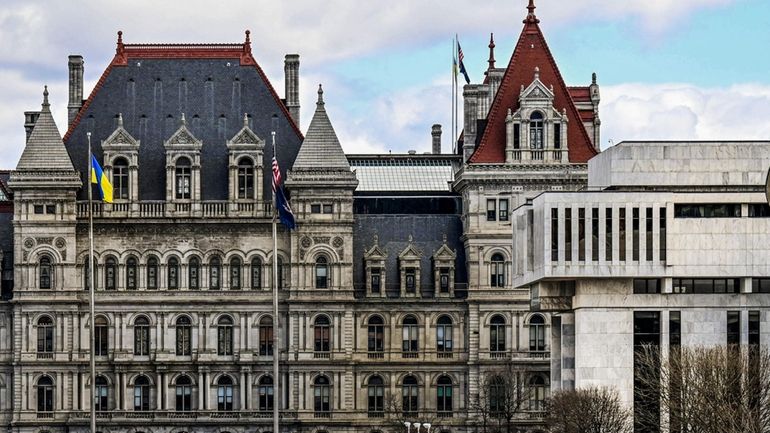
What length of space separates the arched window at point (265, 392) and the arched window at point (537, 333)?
17.3 m

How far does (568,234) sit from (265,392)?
31.7 meters

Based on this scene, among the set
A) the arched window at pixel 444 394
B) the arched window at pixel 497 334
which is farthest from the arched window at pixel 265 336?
the arched window at pixel 497 334

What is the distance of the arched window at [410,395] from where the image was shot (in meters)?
189

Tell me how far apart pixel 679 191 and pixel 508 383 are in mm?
25184

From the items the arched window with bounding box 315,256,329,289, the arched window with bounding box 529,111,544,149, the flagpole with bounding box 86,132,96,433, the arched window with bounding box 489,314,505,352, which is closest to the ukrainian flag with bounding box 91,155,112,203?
the flagpole with bounding box 86,132,96,433

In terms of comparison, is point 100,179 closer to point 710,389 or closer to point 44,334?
point 44,334

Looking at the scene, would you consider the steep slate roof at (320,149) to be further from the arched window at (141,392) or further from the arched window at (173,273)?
the arched window at (141,392)

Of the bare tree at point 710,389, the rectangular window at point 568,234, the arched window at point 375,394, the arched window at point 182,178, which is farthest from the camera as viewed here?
the arched window at point 182,178

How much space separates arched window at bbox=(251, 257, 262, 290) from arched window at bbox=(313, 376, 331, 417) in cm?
730

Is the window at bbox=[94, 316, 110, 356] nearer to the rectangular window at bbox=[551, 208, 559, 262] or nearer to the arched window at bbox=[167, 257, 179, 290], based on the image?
the arched window at bbox=[167, 257, 179, 290]

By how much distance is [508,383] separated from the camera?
186875mm

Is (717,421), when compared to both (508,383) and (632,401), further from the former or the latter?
(508,383)

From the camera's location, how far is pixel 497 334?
189 meters

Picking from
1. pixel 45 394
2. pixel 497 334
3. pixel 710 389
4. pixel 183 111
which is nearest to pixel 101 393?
pixel 45 394
